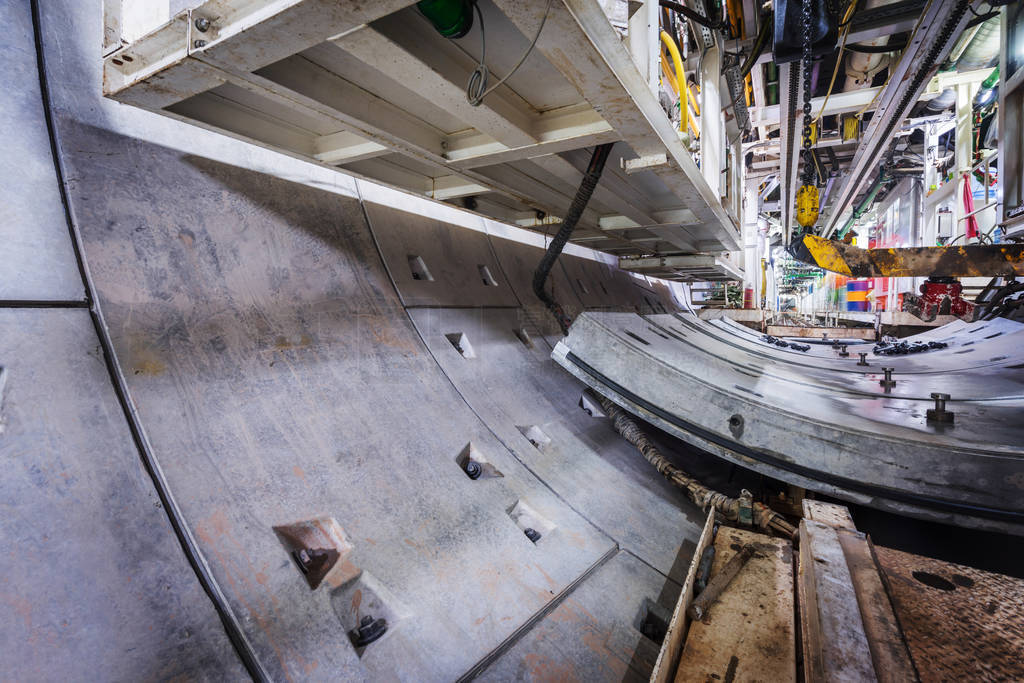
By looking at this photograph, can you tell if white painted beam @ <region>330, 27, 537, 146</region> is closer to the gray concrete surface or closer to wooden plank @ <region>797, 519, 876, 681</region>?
the gray concrete surface

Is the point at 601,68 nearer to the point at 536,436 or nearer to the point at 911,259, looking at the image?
the point at 536,436

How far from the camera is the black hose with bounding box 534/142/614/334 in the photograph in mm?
2248

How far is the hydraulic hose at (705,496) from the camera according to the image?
74.4 inches

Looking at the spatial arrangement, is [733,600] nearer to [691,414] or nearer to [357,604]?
[691,414]

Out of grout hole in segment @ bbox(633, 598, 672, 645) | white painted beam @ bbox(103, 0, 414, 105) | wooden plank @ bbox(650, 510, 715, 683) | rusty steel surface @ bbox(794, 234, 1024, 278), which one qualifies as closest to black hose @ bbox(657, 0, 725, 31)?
rusty steel surface @ bbox(794, 234, 1024, 278)

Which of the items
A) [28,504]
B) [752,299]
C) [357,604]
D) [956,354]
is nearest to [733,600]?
[357,604]

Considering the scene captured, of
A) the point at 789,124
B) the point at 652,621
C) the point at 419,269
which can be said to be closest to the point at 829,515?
the point at 652,621

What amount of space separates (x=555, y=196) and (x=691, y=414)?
170cm

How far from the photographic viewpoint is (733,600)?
147 cm

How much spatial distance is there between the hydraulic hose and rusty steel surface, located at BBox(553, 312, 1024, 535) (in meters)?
0.21

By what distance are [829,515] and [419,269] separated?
2.40 metres

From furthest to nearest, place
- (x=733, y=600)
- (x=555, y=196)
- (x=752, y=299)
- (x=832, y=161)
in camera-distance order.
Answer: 1. (x=752, y=299)
2. (x=832, y=161)
3. (x=555, y=196)
4. (x=733, y=600)

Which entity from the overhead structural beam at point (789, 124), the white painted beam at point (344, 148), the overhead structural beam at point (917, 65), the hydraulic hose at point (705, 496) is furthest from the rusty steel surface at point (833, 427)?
the overhead structural beam at point (917, 65)

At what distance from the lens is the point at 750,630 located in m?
1.32
